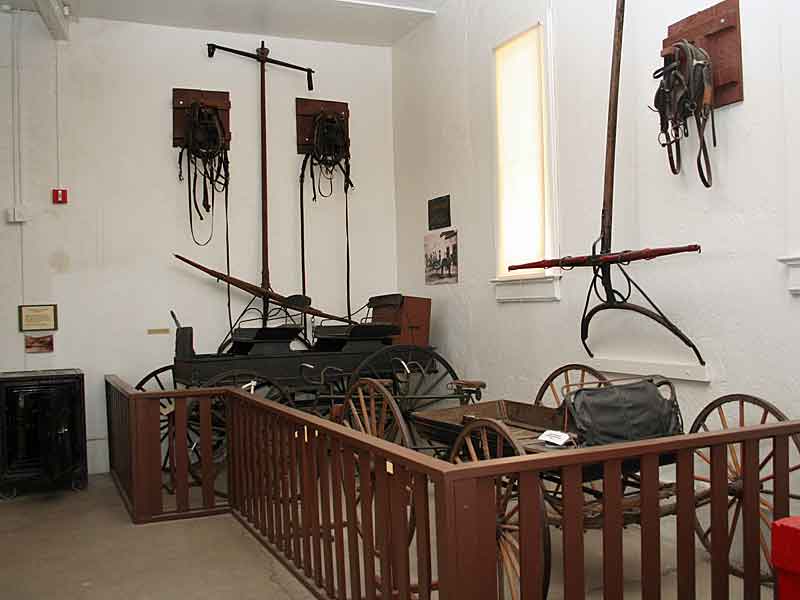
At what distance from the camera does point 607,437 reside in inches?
130

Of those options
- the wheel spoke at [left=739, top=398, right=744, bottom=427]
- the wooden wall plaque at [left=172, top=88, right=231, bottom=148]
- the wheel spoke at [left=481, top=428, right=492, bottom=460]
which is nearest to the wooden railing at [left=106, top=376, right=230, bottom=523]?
the wheel spoke at [left=481, top=428, right=492, bottom=460]

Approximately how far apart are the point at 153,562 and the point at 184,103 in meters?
3.92

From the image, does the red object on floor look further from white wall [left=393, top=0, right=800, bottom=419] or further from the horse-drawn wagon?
white wall [left=393, top=0, right=800, bottom=419]

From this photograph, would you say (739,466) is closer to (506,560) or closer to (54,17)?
(506,560)

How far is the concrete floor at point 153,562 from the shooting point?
3.80 metres

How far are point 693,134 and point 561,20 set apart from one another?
1.40 meters

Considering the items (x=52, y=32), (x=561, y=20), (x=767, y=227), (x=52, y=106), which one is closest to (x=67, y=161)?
(x=52, y=106)

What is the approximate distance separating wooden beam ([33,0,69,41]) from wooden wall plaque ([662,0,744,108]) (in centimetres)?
416

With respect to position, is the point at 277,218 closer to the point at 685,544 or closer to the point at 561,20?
the point at 561,20

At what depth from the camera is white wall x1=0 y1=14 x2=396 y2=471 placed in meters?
6.42

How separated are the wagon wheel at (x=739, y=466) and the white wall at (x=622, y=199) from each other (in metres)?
0.11

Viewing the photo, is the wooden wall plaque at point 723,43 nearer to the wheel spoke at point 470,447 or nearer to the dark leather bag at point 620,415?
the dark leather bag at point 620,415

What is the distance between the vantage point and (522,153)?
5.72 metres

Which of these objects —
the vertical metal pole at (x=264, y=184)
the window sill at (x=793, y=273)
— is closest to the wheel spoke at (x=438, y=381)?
the vertical metal pole at (x=264, y=184)
